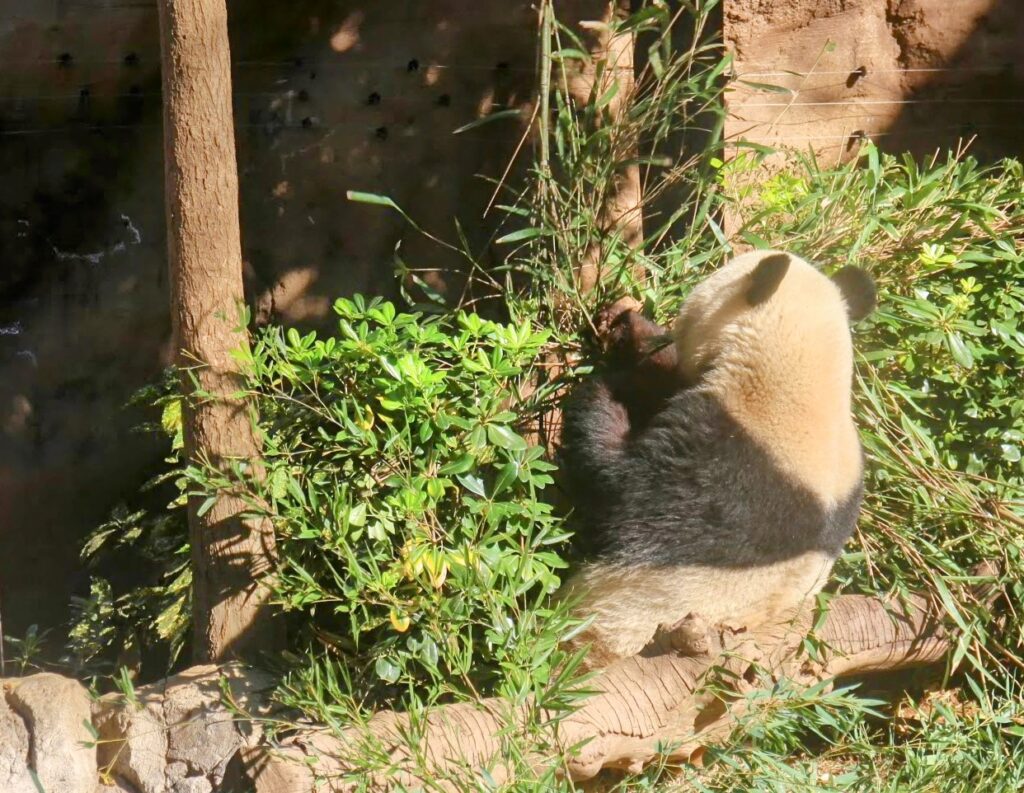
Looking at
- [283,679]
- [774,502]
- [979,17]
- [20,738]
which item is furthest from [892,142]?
[20,738]

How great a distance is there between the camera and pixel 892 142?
220 inches

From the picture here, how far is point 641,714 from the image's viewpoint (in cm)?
318

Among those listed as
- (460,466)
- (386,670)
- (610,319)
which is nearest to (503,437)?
(460,466)

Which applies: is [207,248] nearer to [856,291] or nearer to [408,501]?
[408,501]

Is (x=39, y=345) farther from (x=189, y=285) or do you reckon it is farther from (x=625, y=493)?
(x=625, y=493)

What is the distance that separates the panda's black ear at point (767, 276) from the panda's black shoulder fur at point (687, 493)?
37 centimetres

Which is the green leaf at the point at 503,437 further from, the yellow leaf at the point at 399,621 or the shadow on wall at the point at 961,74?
the shadow on wall at the point at 961,74

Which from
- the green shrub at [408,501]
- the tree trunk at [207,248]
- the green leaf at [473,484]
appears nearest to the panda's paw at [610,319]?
the green shrub at [408,501]

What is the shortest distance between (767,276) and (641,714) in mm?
1473

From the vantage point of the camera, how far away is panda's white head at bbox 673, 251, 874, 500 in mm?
3570

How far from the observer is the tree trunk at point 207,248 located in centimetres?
331

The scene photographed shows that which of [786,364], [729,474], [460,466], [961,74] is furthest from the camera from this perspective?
[961,74]

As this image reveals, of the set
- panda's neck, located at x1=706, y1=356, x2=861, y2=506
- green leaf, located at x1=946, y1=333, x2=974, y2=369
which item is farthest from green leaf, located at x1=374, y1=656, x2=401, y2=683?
green leaf, located at x1=946, y1=333, x2=974, y2=369

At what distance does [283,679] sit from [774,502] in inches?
64.8
